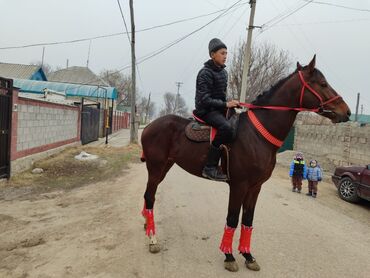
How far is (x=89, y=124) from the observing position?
20.1 metres

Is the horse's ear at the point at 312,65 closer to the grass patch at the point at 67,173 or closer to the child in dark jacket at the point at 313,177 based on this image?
the child in dark jacket at the point at 313,177

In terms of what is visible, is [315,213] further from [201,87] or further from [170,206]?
[201,87]

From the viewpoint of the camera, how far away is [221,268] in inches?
157

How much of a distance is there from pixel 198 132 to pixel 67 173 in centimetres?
699

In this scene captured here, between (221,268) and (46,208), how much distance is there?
162 inches

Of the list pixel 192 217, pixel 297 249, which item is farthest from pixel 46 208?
pixel 297 249

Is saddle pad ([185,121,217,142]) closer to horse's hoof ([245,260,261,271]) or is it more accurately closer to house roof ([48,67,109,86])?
horse's hoof ([245,260,261,271])

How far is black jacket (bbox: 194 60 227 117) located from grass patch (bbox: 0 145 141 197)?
557 centimetres

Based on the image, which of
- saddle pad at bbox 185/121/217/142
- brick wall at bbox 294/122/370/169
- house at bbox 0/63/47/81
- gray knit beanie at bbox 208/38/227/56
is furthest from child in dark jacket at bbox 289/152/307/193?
house at bbox 0/63/47/81

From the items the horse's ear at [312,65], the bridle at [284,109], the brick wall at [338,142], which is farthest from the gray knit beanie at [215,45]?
the brick wall at [338,142]

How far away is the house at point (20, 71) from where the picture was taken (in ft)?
152

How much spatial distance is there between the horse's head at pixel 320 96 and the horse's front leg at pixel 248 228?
1259 millimetres

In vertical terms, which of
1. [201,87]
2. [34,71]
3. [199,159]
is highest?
[34,71]

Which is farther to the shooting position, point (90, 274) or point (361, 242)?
point (361, 242)
